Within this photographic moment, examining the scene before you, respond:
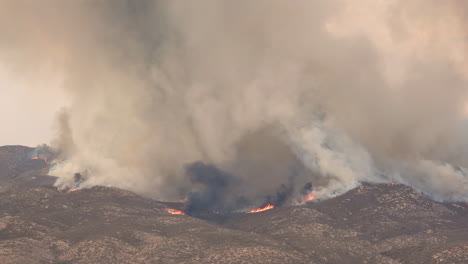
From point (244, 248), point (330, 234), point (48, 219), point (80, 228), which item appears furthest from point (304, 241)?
point (48, 219)

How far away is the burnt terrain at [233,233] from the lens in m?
126

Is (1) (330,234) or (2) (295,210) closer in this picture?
(1) (330,234)

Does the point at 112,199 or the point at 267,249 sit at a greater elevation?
the point at 112,199

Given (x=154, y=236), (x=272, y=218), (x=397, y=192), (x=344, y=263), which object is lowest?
(x=344, y=263)

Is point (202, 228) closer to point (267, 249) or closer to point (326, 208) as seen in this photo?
point (267, 249)

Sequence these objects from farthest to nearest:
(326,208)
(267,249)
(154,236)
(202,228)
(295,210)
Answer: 1. (326,208)
2. (295,210)
3. (202,228)
4. (154,236)
5. (267,249)

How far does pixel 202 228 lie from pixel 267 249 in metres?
29.4

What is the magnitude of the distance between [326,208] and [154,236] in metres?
76.8

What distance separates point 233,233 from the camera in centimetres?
14575

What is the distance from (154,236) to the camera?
142 metres

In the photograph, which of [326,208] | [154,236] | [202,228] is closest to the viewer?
[154,236]

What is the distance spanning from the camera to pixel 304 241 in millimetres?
145250

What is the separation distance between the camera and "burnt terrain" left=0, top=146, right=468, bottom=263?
126 metres

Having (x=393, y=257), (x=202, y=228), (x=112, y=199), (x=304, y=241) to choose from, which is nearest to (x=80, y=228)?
(x=202, y=228)
